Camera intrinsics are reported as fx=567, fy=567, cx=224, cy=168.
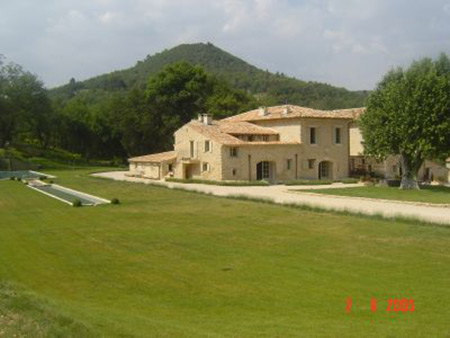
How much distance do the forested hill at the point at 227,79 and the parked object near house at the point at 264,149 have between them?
61.8 metres

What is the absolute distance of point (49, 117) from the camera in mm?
76562

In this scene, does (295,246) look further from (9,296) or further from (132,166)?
(132,166)

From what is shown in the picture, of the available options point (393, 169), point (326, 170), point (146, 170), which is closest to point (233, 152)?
point (326, 170)

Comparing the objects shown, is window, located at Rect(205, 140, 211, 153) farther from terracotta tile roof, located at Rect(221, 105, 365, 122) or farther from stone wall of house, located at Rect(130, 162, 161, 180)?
terracotta tile roof, located at Rect(221, 105, 365, 122)

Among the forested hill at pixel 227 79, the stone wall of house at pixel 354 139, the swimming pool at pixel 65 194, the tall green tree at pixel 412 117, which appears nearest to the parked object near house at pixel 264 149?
the stone wall of house at pixel 354 139

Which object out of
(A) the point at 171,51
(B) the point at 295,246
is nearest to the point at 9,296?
(B) the point at 295,246

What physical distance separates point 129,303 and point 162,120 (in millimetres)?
60363

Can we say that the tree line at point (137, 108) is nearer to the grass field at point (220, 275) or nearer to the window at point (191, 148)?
the window at point (191, 148)

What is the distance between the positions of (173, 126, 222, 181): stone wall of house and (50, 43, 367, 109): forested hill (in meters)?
63.9

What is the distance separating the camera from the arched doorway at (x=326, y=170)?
51.6 metres

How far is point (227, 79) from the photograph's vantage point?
13638 centimetres
